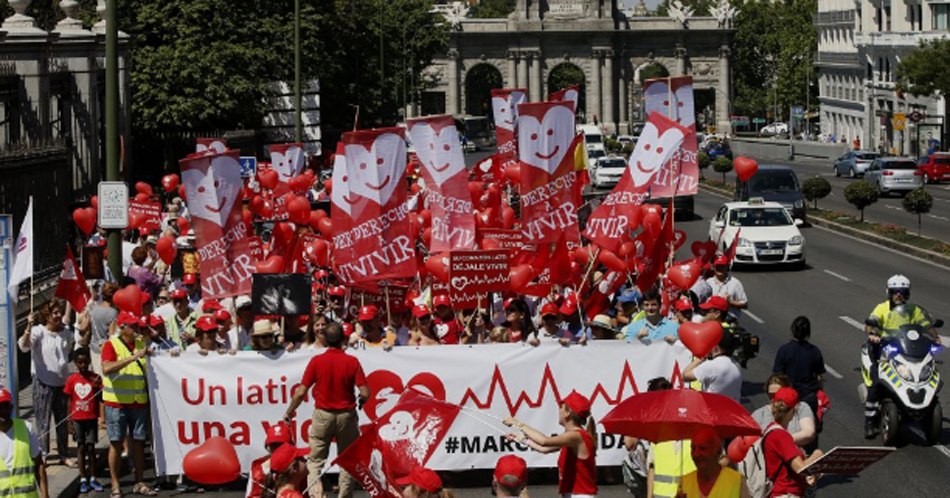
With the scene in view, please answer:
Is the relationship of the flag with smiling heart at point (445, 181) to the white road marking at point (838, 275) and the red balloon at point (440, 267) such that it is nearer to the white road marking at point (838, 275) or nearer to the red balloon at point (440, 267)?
the red balloon at point (440, 267)

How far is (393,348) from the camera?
14773mm

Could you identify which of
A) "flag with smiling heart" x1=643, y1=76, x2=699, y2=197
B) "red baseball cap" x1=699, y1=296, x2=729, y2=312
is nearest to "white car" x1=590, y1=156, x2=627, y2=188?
"flag with smiling heart" x1=643, y1=76, x2=699, y2=197

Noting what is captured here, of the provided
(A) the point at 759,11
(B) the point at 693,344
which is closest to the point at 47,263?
(B) the point at 693,344

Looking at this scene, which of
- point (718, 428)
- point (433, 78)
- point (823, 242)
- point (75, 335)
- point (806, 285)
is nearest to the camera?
point (718, 428)

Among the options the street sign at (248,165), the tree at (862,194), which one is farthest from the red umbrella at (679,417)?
the tree at (862,194)

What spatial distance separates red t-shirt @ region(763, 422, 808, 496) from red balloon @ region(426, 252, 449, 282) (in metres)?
Answer: 7.30

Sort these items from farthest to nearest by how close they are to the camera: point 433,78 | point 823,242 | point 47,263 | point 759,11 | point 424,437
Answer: point 759,11, point 433,78, point 823,242, point 47,263, point 424,437

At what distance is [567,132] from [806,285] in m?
12.9

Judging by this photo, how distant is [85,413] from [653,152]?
7709 mm

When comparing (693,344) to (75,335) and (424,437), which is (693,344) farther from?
(75,335)

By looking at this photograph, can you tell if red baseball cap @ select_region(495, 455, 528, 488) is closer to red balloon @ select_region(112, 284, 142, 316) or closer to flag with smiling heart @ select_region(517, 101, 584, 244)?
red balloon @ select_region(112, 284, 142, 316)

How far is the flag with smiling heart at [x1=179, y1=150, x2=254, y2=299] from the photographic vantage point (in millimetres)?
16719

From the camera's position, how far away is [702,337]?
12891mm

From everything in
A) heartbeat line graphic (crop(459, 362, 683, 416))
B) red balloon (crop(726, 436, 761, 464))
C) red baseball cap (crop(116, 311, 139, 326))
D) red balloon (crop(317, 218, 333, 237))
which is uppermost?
red balloon (crop(317, 218, 333, 237))
